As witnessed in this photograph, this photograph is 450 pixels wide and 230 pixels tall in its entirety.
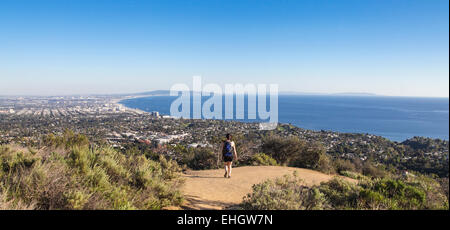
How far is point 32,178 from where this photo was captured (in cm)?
331

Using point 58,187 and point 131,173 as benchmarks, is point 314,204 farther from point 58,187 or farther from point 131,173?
point 58,187

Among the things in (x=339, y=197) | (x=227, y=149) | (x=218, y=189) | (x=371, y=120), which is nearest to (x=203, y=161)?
(x=227, y=149)

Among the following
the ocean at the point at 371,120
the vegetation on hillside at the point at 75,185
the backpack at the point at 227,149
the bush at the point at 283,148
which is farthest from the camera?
the ocean at the point at 371,120

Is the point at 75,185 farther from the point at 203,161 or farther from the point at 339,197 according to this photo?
the point at 203,161

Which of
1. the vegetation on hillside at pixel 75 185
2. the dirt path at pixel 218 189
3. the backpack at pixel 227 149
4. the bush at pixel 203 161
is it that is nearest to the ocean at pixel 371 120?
the bush at pixel 203 161

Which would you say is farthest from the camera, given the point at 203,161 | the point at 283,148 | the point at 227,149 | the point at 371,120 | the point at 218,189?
the point at 371,120

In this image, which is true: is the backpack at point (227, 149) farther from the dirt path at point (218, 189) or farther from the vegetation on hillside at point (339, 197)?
the vegetation on hillside at point (339, 197)

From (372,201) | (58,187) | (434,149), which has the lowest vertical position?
(434,149)

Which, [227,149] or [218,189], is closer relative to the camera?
Answer: [218,189]

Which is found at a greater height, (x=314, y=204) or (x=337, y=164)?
(x=314, y=204)

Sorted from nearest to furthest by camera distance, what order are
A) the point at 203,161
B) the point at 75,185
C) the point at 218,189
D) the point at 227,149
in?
the point at 75,185
the point at 218,189
the point at 227,149
the point at 203,161

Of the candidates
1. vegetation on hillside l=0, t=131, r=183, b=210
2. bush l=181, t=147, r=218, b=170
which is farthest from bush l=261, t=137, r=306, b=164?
vegetation on hillside l=0, t=131, r=183, b=210
